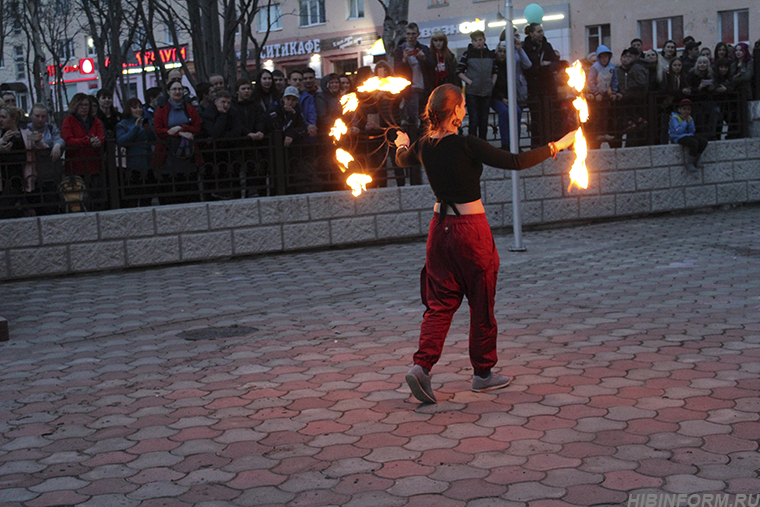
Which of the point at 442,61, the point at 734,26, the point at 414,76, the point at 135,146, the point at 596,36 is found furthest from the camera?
the point at 596,36

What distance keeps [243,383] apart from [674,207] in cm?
1163

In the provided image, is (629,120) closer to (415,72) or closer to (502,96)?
(502,96)

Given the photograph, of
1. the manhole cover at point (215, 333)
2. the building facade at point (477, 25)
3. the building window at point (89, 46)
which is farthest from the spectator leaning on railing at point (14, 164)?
the building window at point (89, 46)

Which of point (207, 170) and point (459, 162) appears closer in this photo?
point (459, 162)

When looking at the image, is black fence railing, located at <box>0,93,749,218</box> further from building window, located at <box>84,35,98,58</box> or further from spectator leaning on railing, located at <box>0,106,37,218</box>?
building window, located at <box>84,35,98,58</box>

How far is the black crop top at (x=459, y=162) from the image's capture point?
5.94m

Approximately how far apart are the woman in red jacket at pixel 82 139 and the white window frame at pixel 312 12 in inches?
1418

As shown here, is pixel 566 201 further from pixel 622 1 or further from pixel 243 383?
pixel 622 1

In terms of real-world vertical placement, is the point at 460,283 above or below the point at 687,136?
below

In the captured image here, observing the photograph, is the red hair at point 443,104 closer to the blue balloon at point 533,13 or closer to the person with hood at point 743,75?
the blue balloon at point 533,13

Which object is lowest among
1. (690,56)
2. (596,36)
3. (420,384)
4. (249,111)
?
(420,384)

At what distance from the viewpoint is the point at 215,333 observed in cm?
866

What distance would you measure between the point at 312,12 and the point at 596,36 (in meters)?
15.3

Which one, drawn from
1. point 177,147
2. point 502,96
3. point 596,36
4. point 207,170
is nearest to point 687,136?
point 502,96
